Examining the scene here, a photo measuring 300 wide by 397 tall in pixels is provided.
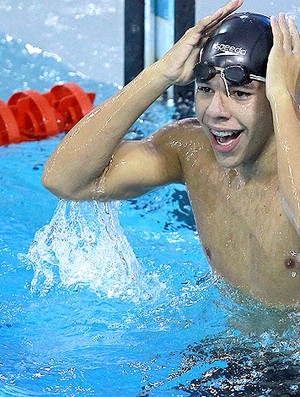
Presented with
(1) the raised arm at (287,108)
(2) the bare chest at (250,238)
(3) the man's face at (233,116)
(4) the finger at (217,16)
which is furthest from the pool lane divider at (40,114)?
(1) the raised arm at (287,108)

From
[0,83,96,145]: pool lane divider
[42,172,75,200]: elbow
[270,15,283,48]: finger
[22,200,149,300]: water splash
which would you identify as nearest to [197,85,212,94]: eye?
[270,15,283,48]: finger

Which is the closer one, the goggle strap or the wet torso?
the goggle strap

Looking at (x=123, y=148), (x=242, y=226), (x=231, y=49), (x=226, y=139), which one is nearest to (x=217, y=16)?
(x=231, y=49)

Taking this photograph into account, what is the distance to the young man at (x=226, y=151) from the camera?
254cm

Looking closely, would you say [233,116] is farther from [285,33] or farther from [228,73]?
[285,33]

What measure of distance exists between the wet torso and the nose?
309 mm

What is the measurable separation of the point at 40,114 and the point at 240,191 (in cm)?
349

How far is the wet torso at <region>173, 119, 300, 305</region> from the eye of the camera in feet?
8.86

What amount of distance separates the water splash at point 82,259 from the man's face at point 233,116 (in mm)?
889

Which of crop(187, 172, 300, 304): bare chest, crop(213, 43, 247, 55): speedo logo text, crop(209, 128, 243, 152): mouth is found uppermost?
crop(213, 43, 247, 55): speedo logo text

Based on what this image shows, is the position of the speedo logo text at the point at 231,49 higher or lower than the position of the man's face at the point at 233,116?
higher

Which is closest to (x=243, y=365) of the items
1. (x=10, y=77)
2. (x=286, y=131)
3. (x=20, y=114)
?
(x=286, y=131)

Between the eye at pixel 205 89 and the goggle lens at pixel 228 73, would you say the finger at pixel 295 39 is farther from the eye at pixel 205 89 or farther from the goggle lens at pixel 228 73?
the eye at pixel 205 89

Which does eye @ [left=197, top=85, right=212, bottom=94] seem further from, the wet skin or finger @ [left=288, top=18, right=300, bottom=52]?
finger @ [left=288, top=18, right=300, bottom=52]
